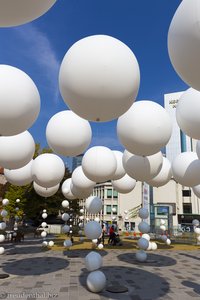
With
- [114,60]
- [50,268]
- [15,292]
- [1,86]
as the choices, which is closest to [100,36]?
[114,60]

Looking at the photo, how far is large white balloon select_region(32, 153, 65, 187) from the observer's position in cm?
861

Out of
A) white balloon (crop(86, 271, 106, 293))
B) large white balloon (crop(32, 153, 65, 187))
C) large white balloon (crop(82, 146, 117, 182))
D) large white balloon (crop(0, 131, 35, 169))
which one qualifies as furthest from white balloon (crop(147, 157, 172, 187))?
large white balloon (crop(0, 131, 35, 169))

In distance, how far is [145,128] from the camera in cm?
550

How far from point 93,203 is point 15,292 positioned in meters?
3.61

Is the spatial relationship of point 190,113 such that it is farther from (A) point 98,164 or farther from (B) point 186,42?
(A) point 98,164

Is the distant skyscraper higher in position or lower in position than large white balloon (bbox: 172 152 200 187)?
higher

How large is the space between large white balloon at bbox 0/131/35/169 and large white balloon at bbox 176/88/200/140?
4.02m

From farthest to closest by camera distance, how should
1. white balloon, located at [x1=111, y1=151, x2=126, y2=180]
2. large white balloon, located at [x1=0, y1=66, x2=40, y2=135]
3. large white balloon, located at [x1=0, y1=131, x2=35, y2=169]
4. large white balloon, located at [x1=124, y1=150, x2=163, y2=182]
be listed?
white balloon, located at [x1=111, y1=151, x2=126, y2=180]
large white balloon, located at [x1=124, y1=150, x2=163, y2=182]
large white balloon, located at [x1=0, y1=131, x2=35, y2=169]
large white balloon, located at [x1=0, y1=66, x2=40, y2=135]

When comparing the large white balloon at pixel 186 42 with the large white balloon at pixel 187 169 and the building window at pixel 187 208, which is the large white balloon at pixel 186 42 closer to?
the large white balloon at pixel 187 169

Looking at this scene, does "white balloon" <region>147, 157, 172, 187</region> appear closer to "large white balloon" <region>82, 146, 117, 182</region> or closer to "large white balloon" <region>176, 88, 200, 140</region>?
"large white balloon" <region>82, 146, 117, 182</region>

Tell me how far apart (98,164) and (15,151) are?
2.18 metres

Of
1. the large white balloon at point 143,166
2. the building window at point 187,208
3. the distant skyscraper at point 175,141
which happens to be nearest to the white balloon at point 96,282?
the large white balloon at point 143,166

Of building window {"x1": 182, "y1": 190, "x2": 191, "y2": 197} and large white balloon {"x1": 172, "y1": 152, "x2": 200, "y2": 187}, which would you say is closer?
large white balloon {"x1": 172, "y1": 152, "x2": 200, "y2": 187}

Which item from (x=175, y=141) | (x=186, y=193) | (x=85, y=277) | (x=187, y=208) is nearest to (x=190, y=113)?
(x=85, y=277)
